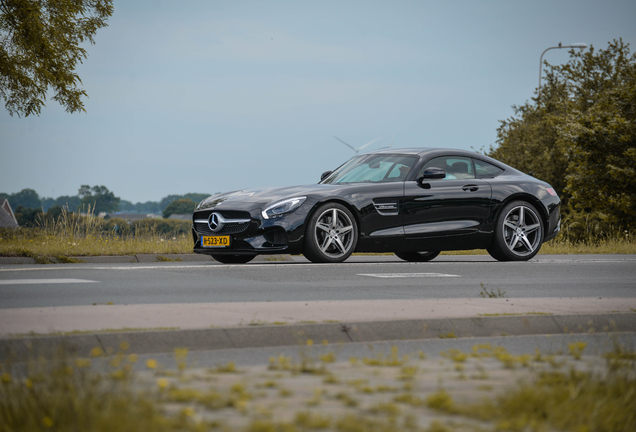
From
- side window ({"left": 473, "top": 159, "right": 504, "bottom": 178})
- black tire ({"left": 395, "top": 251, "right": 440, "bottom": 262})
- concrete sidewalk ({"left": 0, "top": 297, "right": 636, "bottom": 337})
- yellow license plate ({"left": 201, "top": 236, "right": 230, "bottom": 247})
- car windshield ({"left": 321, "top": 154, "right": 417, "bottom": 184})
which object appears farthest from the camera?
black tire ({"left": 395, "top": 251, "right": 440, "bottom": 262})

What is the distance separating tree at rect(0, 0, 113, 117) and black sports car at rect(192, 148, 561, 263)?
12.6 meters

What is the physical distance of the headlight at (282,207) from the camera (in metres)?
10.8

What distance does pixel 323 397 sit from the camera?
3.68m

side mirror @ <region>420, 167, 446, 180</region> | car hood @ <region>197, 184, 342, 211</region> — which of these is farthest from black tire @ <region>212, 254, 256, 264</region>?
side mirror @ <region>420, 167, 446, 180</region>

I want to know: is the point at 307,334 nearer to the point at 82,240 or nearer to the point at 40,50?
the point at 82,240

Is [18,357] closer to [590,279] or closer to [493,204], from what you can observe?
[590,279]

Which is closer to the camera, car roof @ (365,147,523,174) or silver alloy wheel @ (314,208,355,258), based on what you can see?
silver alloy wheel @ (314,208,355,258)

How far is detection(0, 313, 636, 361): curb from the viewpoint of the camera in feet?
16.3

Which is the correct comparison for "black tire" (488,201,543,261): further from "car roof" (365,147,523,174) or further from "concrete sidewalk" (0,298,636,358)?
"concrete sidewalk" (0,298,636,358)

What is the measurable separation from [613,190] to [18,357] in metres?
28.5

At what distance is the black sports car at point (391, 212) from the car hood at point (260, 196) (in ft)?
0.05

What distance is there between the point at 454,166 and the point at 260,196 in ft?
10.6

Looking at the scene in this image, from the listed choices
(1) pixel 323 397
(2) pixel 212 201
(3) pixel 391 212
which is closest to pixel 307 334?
(1) pixel 323 397

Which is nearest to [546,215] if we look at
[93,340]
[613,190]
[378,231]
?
[378,231]
